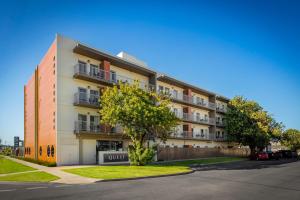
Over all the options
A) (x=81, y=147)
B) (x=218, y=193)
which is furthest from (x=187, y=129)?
(x=218, y=193)

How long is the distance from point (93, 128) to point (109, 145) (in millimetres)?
3262

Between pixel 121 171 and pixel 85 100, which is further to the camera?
pixel 85 100

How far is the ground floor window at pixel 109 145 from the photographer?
31.5m

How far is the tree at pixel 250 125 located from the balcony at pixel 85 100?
1175 inches

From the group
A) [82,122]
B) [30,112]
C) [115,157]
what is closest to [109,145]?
[115,157]

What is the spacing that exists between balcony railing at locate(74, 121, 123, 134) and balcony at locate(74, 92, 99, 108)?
204cm

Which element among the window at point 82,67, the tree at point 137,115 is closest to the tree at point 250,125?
the tree at point 137,115

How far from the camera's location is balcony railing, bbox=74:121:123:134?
29.1 m

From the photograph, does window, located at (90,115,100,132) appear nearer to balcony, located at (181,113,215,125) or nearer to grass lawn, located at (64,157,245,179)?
grass lawn, located at (64,157,245,179)

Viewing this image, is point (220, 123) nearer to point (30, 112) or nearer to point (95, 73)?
point (95, 73)

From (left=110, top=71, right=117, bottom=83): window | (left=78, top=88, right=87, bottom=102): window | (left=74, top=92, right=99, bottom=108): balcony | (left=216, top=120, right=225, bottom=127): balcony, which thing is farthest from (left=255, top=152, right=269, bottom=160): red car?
(left=78, top=88, right=87, bottom=102): window

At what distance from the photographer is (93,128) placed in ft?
101

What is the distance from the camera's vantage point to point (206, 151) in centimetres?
4731

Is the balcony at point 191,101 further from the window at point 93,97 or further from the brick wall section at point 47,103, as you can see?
the brick wall section at point 47,103
